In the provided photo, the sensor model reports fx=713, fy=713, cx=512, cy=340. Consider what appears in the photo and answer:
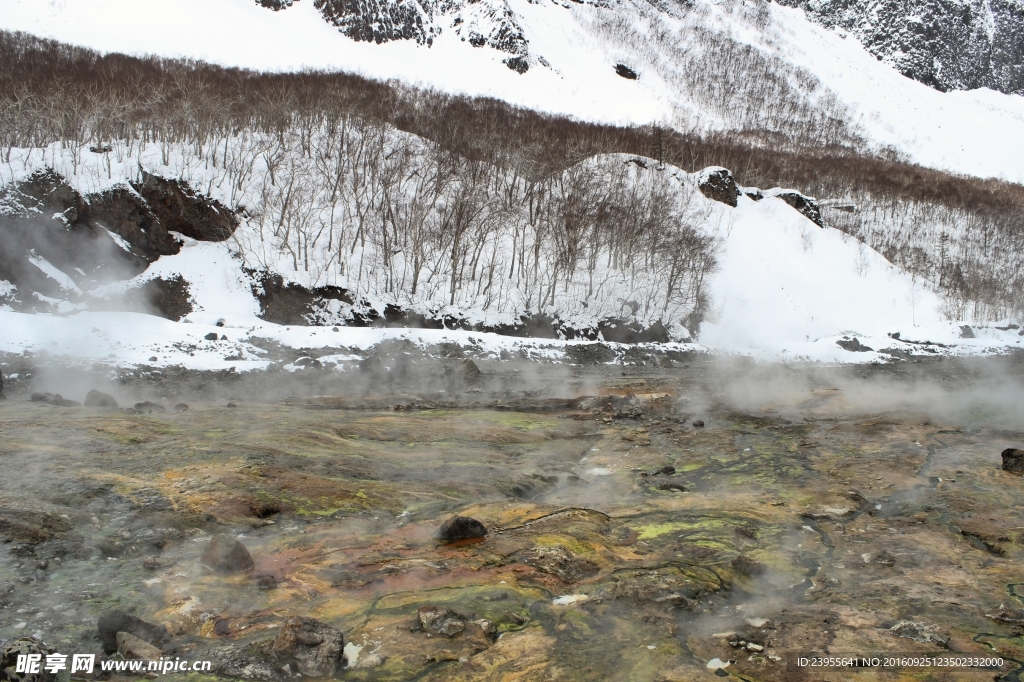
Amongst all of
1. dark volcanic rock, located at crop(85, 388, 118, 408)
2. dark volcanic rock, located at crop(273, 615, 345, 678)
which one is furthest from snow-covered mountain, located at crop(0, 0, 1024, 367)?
dark volcanic rock, located at crop(273, 615, 345, 678)

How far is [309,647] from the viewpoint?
4.39 meters

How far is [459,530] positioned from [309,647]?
2.15 meters

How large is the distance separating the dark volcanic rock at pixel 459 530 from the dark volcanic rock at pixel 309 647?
1.88m

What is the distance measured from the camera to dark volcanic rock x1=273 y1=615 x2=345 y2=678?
429cm

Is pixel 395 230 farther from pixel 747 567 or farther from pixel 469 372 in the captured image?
pixel 747 567

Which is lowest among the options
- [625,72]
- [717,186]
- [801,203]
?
[801,203]

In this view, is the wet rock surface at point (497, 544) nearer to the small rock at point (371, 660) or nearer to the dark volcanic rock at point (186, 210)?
the small rock at point (371, 660)

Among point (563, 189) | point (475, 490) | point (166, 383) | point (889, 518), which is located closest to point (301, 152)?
point (563, 189)

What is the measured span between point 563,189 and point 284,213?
42.7 ft

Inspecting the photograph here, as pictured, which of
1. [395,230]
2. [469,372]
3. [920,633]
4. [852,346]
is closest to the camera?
[920,633]

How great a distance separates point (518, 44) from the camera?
58.0 m

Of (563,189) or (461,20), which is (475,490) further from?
(461,20)

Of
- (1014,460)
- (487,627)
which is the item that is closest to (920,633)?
(487,627)

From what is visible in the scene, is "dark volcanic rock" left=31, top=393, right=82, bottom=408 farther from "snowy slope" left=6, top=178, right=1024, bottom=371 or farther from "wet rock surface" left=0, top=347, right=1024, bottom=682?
"snowy slope" left=6, top=178, right=1024, bottom=371
